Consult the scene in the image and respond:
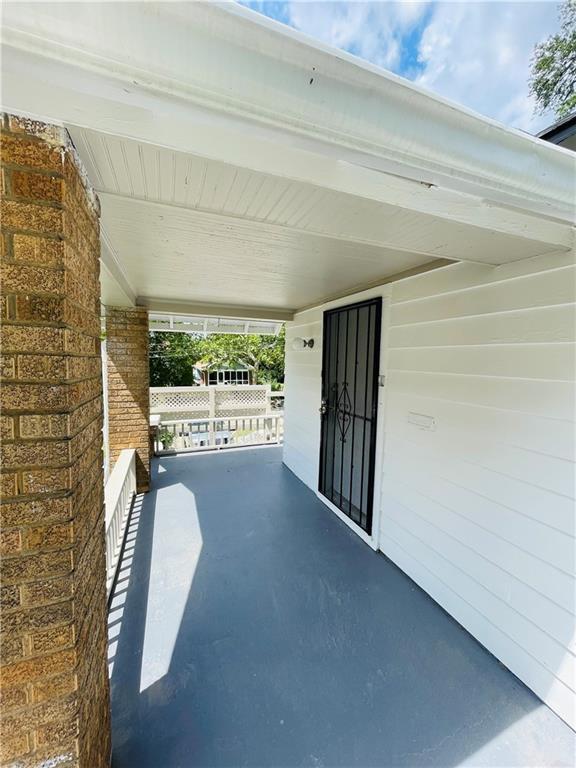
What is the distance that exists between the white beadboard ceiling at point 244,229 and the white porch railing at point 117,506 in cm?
206

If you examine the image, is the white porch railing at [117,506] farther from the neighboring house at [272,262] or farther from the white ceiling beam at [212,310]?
the white ceiling beam at [212,310]

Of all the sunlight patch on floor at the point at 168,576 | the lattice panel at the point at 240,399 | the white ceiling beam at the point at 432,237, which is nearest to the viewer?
the white ceiling beam at the point at 432,237

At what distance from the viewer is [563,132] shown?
2193mm

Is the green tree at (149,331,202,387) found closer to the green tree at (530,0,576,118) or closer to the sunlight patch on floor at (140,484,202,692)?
→ the sunlight patch on floor at (140,484,202,692)

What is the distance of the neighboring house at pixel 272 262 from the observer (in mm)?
787

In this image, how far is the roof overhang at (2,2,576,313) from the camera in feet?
2.30

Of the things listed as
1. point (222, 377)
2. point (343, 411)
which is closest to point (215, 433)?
point (343, 411)

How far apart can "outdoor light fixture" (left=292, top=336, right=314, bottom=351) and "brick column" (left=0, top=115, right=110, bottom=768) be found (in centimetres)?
389

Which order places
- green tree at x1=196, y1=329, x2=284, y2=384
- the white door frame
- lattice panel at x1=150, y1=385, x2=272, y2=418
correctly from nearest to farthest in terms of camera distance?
the white door frame < lattice panel at x1=150, y1=385, x2=272, y2=418 < green tree at x1=196, y1=329, x2=284, y2=384

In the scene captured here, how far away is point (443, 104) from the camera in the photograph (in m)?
0.96

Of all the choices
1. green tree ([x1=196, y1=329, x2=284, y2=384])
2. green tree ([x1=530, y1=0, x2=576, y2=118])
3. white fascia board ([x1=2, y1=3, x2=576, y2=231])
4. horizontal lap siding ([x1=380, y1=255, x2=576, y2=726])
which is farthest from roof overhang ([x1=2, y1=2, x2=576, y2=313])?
green tree ([x1=196, y1=329, x2=284, y2=384])

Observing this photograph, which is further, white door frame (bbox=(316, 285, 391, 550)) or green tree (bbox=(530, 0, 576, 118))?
green tree (bbox=(530, 0, 576, 118))

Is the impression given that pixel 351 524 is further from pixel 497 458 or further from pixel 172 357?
pixel 172 357

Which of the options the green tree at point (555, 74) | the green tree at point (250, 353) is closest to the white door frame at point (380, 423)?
the green tree at point (555, 74)
